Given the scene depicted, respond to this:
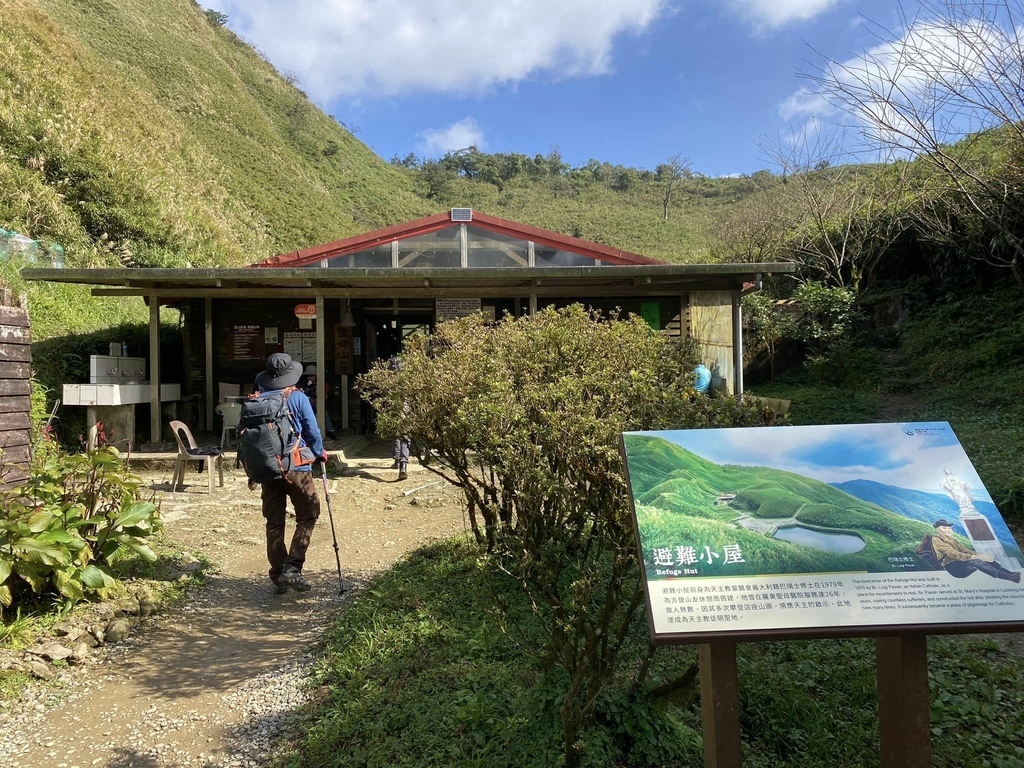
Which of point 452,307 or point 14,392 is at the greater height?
point 452,307

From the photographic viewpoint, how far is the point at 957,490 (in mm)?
2139

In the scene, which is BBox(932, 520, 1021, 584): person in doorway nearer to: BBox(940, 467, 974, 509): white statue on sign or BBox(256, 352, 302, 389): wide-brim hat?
BBox(940, 467, 974, 509): white statue on sign

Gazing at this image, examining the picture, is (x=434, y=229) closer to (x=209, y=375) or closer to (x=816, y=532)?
(x=209, y=375)

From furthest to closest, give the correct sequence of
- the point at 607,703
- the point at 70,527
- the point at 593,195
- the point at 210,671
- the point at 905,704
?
the point at 593,195 → the point at 70,527 → the point at 210,671 → the point at 607,703 → the point at 905,704

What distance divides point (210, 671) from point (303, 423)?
1.79m

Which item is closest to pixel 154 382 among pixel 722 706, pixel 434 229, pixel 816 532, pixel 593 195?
pixel 434 229

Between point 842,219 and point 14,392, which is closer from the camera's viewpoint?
point 14,392

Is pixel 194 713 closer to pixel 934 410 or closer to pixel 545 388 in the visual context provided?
pixel 545 388

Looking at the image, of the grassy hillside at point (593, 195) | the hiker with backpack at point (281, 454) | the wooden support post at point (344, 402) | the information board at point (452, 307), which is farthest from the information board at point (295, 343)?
the grassy hillside at point (593, 195)

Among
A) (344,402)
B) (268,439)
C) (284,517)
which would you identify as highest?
(344,402)

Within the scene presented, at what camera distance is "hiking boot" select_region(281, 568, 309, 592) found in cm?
475

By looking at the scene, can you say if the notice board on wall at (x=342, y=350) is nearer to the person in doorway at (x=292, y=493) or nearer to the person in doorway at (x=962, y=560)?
the person in doorway at (x=292, y=493)

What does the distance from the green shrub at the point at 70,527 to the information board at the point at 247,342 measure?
7664 millimetres

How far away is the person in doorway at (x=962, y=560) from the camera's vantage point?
6.22 ft
